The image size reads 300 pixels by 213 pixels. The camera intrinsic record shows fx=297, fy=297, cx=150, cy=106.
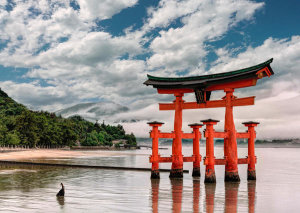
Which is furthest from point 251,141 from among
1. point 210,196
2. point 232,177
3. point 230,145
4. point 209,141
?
point 210,196

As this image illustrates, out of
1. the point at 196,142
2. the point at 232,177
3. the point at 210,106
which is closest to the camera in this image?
the point at 232,177

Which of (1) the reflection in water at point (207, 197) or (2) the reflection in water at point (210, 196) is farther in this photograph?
(2) the reflection in water at point (210, 196)

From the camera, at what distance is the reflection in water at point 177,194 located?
12.7 m

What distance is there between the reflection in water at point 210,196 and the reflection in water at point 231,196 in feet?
2.14

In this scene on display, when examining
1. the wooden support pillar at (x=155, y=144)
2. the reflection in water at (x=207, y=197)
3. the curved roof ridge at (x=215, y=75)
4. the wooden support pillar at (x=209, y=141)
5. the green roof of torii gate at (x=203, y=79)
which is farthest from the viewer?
the wooden support pillar at (x=155, y=144)

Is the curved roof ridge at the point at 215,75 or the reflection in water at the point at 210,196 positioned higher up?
the curved roof ridge at the point at 215,75

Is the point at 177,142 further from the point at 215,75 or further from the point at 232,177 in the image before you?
the point at 215,75

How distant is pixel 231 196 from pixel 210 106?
711 centimetres

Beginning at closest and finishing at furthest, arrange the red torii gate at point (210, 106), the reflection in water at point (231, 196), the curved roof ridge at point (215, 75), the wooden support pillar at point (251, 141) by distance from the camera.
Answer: the reflection in water at point (231, 196), the curved roof ridge at point (215, 75), the red torii gate at point (210, 106), the wooden support pillar at point (251, 141)

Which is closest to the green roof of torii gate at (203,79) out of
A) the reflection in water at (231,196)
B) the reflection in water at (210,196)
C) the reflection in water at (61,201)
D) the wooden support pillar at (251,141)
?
the wooden support pillar at (251,141)

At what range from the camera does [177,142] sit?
22125 mm

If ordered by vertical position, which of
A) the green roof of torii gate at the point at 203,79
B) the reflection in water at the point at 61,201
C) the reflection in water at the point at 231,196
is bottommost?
the reflection in water at the point at 231,196

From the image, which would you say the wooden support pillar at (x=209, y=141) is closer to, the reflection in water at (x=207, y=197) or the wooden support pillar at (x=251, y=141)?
the reflection in water at (x=207, y=197)

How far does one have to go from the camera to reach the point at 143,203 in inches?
531
